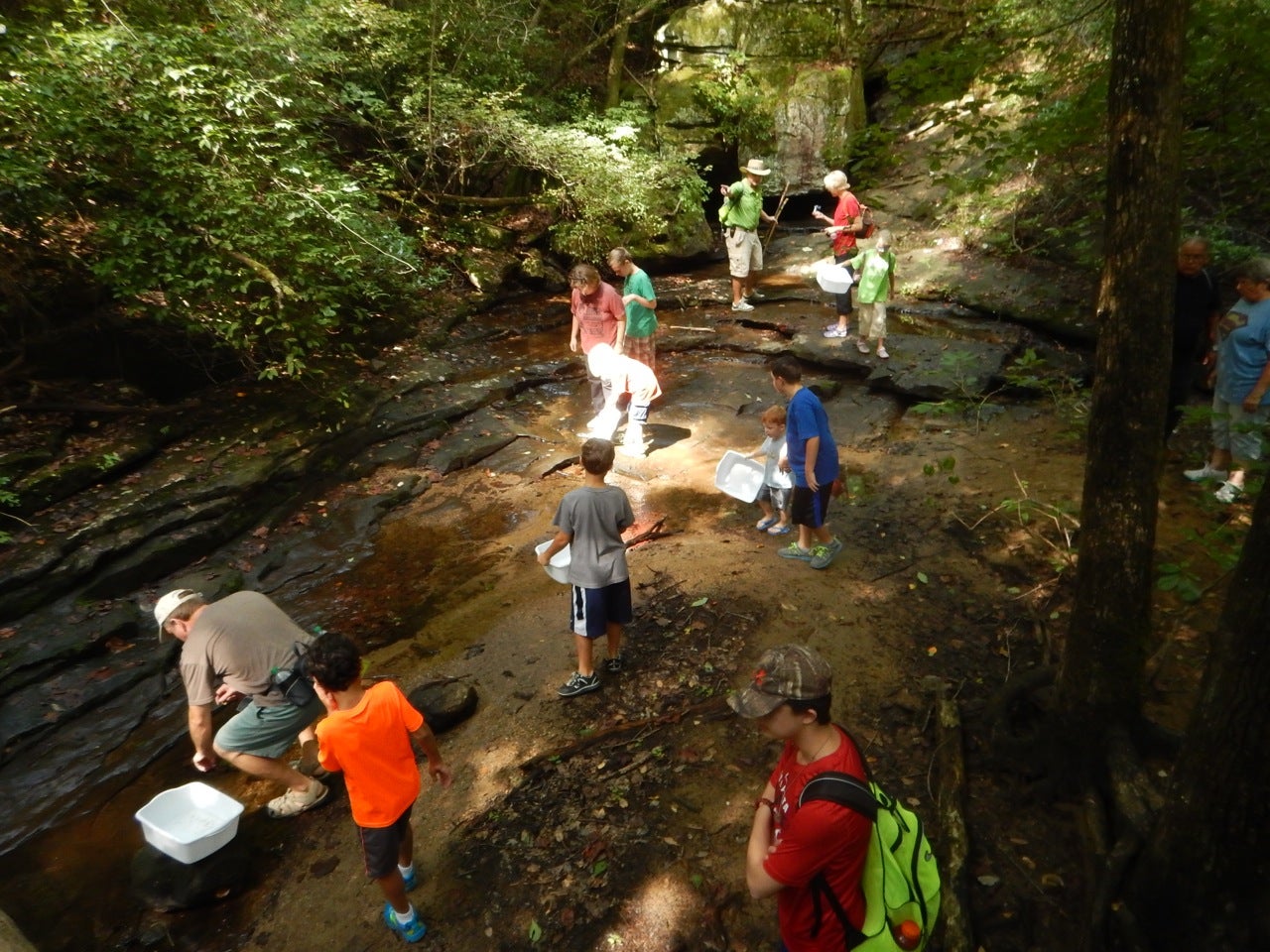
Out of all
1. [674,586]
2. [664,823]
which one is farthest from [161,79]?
[664,823]

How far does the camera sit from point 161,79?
23.0ft

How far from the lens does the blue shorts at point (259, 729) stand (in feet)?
13.5

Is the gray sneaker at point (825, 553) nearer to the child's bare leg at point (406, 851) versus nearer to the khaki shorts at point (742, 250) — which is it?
the child's bare leg at point (406, 851)

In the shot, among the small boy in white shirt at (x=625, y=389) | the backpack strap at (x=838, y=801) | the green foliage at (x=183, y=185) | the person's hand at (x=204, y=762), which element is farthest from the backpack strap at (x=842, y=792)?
the green foliage at (x=183, y=185)

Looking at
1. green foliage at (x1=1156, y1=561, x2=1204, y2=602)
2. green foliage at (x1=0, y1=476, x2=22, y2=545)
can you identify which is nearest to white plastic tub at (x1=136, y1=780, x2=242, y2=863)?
green foliage at (x1=0, y1=476, x2=22, y2=545)

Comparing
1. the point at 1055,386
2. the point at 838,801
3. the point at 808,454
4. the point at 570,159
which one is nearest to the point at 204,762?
the point at 838,801

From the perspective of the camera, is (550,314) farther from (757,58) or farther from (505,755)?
(505,755)

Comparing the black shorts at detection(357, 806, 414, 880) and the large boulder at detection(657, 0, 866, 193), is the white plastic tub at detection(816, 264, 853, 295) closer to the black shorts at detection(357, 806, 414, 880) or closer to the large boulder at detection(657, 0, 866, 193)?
the large boulder at detection(657, 0, 866, 193)

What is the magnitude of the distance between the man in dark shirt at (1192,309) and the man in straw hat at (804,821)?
523 cm

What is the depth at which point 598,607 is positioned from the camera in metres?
4.62

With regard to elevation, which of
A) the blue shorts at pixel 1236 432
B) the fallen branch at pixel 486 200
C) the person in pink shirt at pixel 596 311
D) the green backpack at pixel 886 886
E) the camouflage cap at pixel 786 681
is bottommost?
the green backpack at pixel 886 886

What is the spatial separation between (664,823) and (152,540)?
5852 millimetres

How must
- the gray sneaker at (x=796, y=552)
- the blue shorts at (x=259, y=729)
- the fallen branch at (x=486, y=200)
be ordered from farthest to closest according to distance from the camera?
the fallen branch at (x=486, y=200), the gray sneaker at (x=796, y=552), the blue shorts at (x=259, y=729)

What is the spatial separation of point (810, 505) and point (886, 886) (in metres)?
3.68
